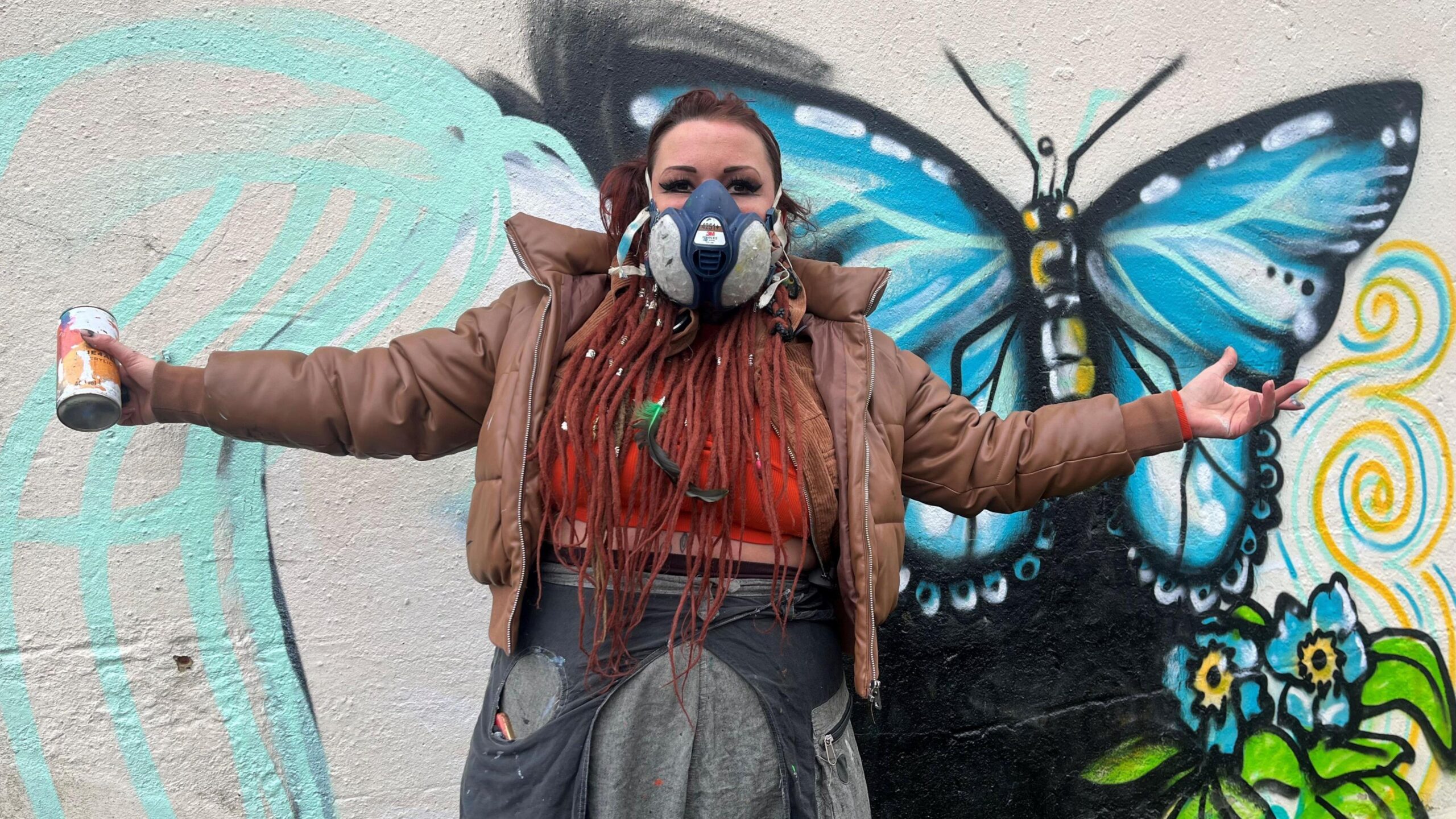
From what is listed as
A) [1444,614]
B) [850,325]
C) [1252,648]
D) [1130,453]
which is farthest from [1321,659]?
[850,325]

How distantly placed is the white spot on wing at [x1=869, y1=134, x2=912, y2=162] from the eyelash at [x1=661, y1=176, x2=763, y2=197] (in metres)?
0.93

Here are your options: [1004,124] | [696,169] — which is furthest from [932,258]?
[696,169]

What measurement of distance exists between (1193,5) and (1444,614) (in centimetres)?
190

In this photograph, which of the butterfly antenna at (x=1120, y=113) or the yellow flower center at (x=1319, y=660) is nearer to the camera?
the butterfly antenna at (x=1120, y=113)

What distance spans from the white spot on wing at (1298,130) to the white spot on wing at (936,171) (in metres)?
0.92

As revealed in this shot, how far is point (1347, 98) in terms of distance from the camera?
9.48 ft

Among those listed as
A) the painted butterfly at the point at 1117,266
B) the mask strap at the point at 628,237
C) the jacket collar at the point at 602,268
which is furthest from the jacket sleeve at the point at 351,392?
the painted butterfly at the point at 1117,266

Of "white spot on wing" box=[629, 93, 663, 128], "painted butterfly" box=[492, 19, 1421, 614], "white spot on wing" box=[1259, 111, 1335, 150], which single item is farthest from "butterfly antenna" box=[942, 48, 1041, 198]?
"white spot on wing" box=[629, 93, 663, 128]

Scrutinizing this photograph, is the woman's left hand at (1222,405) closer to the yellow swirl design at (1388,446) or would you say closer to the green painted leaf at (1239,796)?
the yellow swirl design at (1388,446)

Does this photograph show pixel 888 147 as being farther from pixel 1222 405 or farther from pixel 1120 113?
pixel 1222 405

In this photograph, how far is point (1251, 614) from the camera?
287 cm

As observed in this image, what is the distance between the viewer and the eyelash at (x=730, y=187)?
1.85 metres

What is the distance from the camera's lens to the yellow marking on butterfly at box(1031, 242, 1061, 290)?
2.76 m

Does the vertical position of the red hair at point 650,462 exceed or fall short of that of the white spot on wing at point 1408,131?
it falls short
